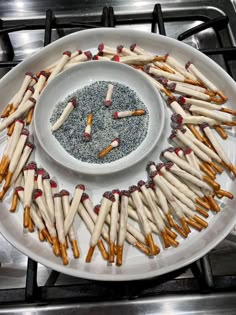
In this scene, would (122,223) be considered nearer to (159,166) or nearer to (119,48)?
(159,166)

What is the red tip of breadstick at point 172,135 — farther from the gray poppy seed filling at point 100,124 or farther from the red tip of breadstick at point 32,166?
the red tip of breadstick at point 32,166

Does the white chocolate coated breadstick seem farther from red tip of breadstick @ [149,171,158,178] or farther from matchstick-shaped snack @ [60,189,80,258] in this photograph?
matchstick-shaped snack @ [60,189,80,258]

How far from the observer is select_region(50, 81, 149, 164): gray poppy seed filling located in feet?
2.04

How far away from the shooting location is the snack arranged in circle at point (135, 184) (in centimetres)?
55

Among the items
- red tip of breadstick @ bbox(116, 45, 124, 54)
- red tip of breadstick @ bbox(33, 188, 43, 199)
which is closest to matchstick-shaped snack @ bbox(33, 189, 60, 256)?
red tip of breadstick @ bbox(33, 188, 43, 199)

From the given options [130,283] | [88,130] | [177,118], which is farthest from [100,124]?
[130,283]

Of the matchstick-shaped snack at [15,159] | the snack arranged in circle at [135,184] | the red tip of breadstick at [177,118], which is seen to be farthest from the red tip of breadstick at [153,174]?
the matchstick-shaped snack at [15,159]

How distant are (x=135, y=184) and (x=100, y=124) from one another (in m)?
0.12

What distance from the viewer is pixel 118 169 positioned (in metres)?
0.57

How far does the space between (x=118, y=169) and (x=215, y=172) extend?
0.16 metres

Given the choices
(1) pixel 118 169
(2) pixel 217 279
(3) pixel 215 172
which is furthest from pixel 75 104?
(2) pixel 217 279

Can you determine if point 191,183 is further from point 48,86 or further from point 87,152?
point 48,86

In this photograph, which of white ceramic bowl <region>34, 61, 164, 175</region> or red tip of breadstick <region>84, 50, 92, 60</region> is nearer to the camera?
white ceramic bowl <region>34, 61, 164, 175</region>

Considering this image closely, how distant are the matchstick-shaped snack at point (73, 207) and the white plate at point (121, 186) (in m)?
0.02
